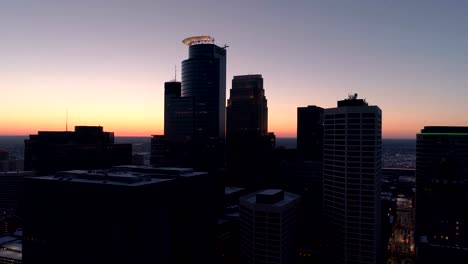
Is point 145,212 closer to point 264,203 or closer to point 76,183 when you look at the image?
point 76,183

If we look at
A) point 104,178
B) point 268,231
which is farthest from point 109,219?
point 268,231

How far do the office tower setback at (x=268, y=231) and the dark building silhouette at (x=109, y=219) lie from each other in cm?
4441

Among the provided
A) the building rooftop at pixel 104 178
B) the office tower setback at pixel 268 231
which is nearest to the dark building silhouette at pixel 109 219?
the building rooftop at pixel 104 178

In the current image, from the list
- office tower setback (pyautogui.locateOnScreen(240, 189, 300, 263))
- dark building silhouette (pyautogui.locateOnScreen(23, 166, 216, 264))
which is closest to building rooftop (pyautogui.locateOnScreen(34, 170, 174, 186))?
dark building silhouette (pyautogui.locateOnScreen(23, 166, 216, 264))

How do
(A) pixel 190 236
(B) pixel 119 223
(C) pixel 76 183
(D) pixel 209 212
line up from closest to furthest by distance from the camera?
(B) pixel 119 223, (C) pixel 76 183, (A) pixel 190 236, (D) pixel 209 212

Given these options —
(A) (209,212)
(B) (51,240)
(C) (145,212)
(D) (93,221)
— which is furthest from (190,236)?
(B) (51,240)

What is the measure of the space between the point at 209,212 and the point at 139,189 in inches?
1932

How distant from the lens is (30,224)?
139 m

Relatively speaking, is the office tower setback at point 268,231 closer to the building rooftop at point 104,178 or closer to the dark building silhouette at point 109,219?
the dark building silhouette at point 109,219

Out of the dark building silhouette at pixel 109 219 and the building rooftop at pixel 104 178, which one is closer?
the dark building silhouette at pixel 109 219

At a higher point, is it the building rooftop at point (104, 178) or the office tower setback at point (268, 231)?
the building rooftop at point (104, 178)

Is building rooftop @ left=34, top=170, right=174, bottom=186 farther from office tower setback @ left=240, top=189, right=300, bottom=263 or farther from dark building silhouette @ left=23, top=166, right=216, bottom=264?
office tower setback @ left=240, top=189, right=300, bottom=263

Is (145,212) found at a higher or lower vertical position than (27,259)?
higher

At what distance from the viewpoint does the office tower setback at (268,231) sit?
7269 inches
